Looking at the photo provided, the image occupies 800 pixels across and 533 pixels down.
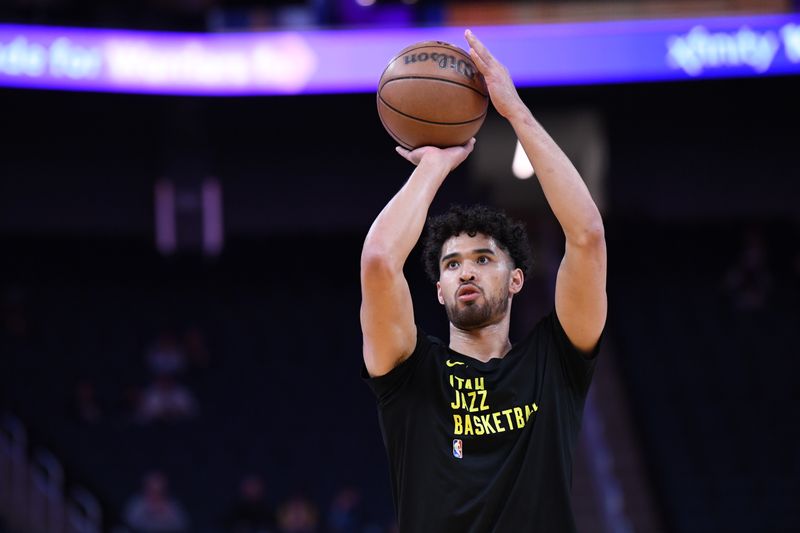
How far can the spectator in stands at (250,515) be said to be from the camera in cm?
1105

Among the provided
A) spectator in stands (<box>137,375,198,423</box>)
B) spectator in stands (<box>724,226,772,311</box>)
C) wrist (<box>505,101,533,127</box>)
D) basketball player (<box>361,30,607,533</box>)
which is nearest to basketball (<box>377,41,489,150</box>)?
basketball player (<box>361,30,607,533</box>)

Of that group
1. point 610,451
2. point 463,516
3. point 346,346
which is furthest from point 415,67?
point 346,346

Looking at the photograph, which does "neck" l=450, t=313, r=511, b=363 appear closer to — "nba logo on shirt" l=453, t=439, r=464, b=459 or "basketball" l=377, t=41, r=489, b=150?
"nba logo on shirt" l=453, t=439, r=464, b=459

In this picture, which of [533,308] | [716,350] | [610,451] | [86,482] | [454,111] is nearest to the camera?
[454,111]

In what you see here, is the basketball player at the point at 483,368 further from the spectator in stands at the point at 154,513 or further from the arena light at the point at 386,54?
the arena light at the point at 386,54

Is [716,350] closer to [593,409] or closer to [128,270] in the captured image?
[593,409]

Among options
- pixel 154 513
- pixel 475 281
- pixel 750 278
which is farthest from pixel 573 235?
pixel 750 278

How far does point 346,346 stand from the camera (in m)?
14.2

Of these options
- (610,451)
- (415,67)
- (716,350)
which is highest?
(415,67)

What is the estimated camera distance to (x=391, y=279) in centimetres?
300

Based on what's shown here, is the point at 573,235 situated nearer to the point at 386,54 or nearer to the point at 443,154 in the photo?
the point at 443,154

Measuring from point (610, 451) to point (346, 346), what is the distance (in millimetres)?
3588

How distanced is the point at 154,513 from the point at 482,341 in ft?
28.3

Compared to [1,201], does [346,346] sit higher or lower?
lower
